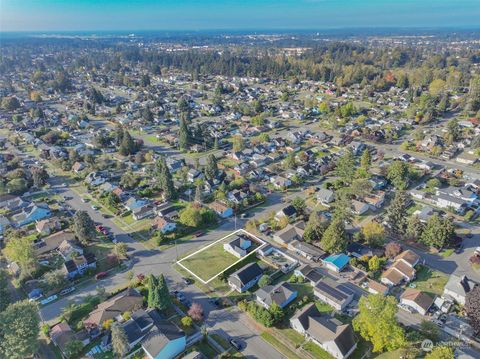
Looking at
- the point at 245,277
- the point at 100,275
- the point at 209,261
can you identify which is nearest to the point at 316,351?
the point at 245,277

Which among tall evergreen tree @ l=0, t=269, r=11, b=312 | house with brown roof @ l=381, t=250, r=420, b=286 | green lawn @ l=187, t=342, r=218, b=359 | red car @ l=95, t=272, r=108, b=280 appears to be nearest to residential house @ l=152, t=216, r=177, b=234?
red car @ l=95, t=272, r=108, b=280

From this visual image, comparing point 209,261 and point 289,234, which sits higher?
point 289,234

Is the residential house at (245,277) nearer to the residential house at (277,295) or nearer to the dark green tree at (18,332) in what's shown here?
the residential house at (277,295)

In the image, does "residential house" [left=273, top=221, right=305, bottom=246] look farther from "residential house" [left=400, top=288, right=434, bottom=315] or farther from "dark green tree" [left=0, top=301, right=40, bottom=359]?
"dark green tree" [left=0, top=301, right=40, bottom=359]

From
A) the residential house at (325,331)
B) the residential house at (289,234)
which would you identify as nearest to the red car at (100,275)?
the residential house at (289,234)

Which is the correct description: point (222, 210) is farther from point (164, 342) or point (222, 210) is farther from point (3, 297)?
point (3, 297)

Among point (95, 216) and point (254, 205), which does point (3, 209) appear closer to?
point (95, 216)

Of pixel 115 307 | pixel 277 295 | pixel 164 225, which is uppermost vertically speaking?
pixel 164 225
